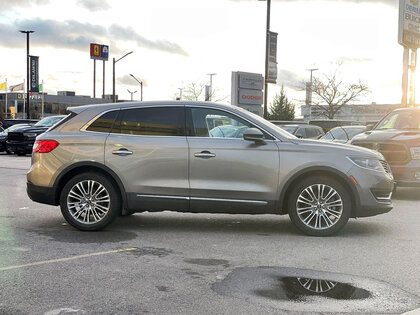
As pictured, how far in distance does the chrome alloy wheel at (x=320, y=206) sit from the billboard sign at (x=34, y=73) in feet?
226

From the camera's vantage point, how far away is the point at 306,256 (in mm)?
6117

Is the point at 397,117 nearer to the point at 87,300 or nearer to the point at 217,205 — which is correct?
the point at 217,205

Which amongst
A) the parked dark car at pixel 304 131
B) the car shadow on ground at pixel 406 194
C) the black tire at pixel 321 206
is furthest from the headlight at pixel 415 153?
the parked dark car at pixel 304 131

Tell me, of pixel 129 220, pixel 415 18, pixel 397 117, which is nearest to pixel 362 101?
pixel 415 18

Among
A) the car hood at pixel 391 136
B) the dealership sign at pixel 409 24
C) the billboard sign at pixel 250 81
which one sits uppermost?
the dealership sign at pixel 409 24

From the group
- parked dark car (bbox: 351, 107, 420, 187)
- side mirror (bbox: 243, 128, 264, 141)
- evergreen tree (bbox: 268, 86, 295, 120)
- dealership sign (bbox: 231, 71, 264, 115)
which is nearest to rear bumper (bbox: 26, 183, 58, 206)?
side mirror (bbox: 243, 128, 264, 141)

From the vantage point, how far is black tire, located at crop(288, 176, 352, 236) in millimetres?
7211

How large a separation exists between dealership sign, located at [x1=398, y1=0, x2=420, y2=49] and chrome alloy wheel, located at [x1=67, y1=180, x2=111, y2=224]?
1948cm

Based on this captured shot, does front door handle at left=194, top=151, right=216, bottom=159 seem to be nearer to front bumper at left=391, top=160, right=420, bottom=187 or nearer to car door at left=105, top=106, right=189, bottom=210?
car door at left=105, top=106, right=189, bottom=210

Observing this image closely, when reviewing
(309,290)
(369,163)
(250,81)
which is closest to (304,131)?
(250,81)

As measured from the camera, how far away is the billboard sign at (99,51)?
85.6 metres

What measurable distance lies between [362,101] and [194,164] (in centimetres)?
5707

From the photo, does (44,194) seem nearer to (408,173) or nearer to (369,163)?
(369,163)

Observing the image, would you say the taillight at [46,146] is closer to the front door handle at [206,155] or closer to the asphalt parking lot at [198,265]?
the asphalt parking lot at [198,265]
